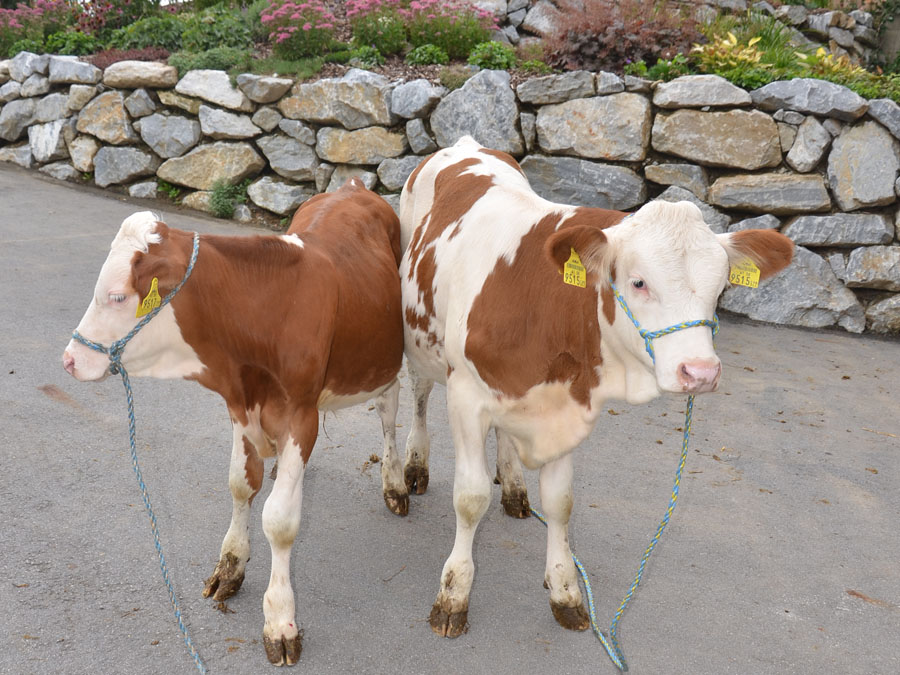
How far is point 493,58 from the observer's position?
9195 millimetres

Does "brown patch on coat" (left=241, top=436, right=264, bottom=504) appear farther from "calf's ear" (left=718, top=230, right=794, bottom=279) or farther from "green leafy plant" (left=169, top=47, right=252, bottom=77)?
"green leafy plant" (left=169, top=47, right=252, bottom=77)

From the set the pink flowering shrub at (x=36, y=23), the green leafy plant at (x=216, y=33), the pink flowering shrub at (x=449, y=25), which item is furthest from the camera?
the pink flowering shrub at (x=36, y=23)

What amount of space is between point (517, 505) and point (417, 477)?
0.55 m

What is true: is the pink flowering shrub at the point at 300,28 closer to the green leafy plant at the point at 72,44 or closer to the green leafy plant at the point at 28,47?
the green leafy plant at the point at 72,44

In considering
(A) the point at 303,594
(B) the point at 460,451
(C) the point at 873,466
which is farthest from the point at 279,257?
(C) the point at 873,466

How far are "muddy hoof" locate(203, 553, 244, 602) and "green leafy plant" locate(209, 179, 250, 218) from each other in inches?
277

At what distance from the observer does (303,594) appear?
3480 mm

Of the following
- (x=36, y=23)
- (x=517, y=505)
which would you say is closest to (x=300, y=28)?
(x=36, y=23)

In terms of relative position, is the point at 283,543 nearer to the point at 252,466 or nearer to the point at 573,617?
the point at 252,466

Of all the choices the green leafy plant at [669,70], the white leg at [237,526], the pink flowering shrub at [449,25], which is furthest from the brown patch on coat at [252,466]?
the pink flowering shrub at [449,25]

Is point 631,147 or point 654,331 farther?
point 631,147

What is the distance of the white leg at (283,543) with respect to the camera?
302 cm

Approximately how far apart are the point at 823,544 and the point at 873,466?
3.95ft

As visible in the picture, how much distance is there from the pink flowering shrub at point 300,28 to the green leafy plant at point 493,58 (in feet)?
6.63
